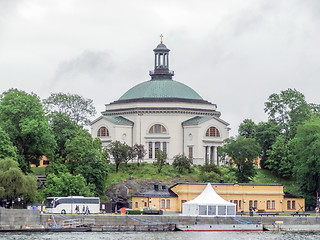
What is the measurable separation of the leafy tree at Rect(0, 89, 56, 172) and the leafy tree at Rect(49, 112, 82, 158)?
7362 millimetres

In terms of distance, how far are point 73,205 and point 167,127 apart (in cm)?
3881

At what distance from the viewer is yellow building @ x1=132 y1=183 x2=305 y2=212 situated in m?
99.9

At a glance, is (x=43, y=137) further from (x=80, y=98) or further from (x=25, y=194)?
(x=80, y=98)

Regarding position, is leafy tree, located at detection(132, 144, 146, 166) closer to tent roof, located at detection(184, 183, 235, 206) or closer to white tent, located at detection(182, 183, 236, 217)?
Answer: tent roof, located at detection(184, 183, 235, 206)

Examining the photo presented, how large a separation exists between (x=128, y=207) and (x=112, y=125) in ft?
85.3

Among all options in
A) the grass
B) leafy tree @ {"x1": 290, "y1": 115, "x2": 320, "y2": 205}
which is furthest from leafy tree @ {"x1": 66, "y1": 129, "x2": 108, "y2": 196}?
leafy tree @ {"x1": 290, "y1": 115, "x2": 320, "y2": 205}

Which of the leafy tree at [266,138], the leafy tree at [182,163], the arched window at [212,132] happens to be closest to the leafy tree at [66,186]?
the leafy tree at [182,163]

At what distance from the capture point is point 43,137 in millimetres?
105750

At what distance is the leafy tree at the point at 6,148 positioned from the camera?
327ft

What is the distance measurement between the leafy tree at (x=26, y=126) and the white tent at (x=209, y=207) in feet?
63.1

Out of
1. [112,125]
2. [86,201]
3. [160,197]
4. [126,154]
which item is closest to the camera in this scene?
[86,201]

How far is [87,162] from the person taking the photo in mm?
106500

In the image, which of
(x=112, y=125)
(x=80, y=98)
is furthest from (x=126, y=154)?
(x=80, y=98)

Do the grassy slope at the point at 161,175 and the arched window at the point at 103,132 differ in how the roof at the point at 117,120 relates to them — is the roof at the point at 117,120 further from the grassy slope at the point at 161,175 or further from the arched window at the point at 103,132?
the grassy slope at the point at 161,175
